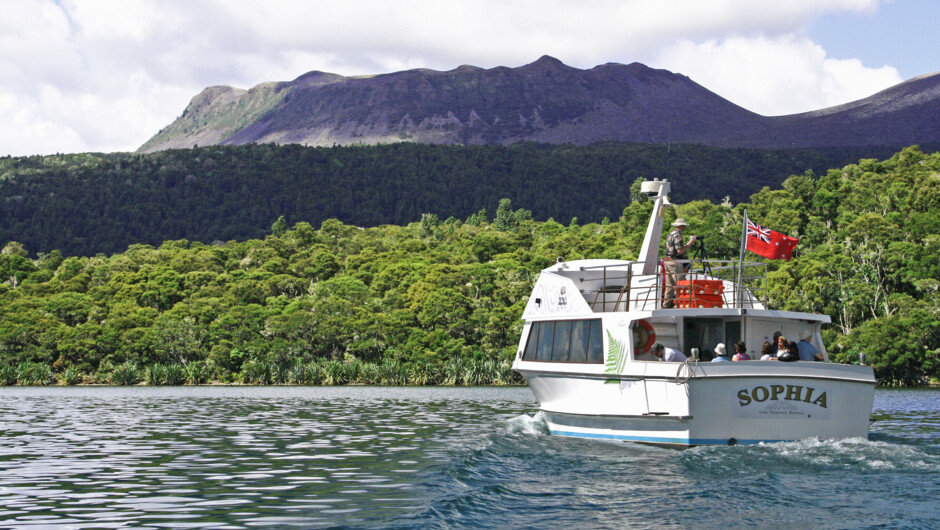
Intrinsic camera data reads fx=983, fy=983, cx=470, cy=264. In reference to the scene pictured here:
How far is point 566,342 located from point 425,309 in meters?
64.1

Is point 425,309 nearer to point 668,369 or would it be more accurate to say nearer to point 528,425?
point 528,425

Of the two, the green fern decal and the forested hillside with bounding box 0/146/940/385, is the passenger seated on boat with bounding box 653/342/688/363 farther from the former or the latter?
the forested hillside with bounding box 0/146/940/385

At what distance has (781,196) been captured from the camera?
12025cm

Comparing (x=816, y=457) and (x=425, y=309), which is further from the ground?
(x=425, y=309)

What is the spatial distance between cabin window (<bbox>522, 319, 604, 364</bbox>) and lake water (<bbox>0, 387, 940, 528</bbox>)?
2.01 meters

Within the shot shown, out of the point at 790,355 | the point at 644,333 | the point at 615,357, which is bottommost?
the point at 615,357

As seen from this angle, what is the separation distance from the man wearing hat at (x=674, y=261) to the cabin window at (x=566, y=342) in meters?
1.94

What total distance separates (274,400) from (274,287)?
68.7m

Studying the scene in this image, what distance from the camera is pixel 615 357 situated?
21.9 m

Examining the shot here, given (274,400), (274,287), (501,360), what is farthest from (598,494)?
(274,287)

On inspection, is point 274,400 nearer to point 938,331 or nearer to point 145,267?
point 938,331

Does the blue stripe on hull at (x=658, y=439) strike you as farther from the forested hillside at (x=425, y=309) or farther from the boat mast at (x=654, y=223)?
the forested hillside at (x=425, y=309)

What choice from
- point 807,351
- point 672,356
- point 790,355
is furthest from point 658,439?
point 807,351

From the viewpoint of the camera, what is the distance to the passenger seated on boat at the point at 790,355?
66.3ft
